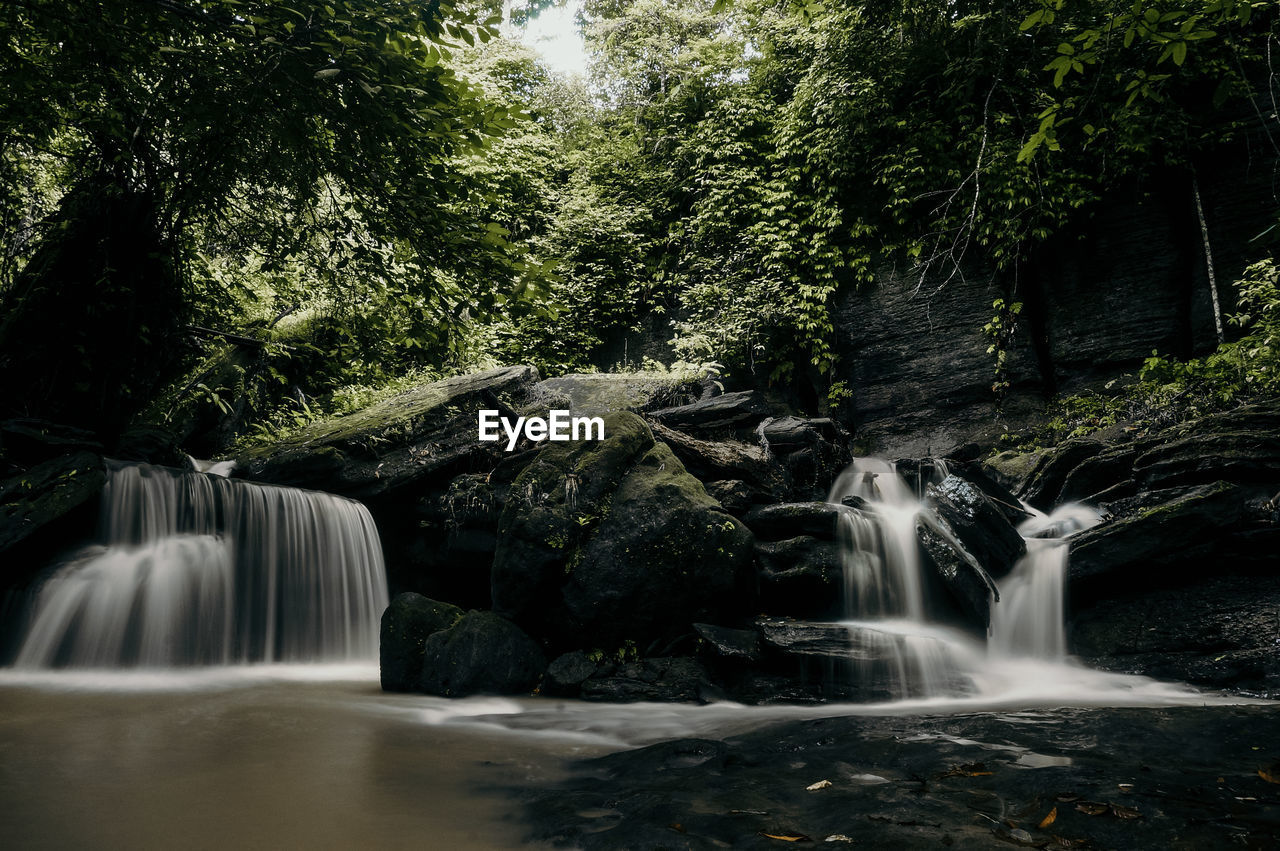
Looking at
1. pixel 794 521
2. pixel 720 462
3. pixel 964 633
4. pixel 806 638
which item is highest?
pixel 720 462

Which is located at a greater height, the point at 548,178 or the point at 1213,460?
the point at 548,178

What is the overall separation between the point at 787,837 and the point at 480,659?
164 inches

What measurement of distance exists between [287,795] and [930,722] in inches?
144

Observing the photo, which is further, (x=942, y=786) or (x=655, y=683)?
(x=655, y=683)

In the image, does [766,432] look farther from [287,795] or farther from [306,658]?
[287,795]

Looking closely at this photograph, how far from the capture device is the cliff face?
11406mm

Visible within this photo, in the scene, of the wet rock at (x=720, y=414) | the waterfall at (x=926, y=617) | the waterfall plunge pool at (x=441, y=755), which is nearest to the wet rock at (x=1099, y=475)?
the waterfall at (x=926, y=617)

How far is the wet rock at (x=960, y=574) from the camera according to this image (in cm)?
675

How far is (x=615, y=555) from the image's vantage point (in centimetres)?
644

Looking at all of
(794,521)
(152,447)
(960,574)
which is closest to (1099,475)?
(960,574)

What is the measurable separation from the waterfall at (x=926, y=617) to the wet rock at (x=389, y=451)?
199 inches

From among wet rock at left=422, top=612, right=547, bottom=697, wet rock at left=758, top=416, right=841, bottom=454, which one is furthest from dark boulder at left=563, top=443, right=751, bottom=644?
wet rock at left=758, top=416, right=841, bottom=454

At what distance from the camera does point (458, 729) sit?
455 cm

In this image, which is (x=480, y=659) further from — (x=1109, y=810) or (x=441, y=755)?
(x=1109, y=810)
